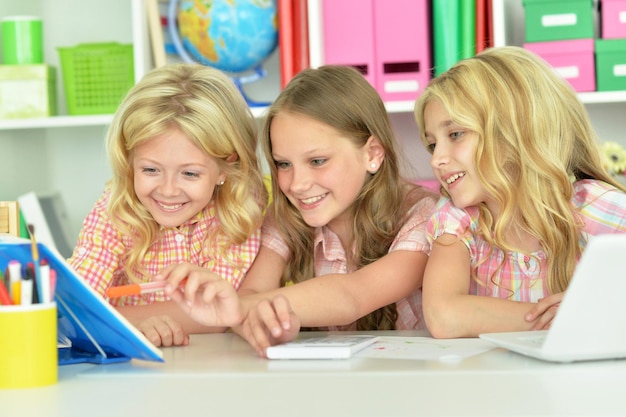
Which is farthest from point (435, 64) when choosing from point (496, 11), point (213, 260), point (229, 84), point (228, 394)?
point (228, 394)

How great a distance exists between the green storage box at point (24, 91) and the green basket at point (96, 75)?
0.24 ft

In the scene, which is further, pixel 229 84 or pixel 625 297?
pixel 229 84

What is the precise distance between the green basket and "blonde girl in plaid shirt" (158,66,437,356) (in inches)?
42.9

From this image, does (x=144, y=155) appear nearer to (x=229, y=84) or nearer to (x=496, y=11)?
(x=229, y=84)

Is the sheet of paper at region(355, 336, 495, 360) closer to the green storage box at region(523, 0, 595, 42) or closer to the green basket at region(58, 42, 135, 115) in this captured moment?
the green storage box at region(523, 0, 595, 42)

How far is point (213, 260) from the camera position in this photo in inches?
64.8

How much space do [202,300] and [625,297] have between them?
0.50 metres

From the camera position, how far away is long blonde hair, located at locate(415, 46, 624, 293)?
147 cm

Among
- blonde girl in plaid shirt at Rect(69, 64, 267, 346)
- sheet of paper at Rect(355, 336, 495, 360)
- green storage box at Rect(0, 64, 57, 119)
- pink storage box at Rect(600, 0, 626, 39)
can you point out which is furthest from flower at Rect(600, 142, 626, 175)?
green storage box at Rect(0, 64, 57, 119)

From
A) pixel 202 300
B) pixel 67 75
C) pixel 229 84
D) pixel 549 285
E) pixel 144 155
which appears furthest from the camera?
pixel 67 75

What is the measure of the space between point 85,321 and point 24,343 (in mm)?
124

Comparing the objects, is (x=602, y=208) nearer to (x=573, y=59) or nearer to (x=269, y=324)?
(x=269, y=324)

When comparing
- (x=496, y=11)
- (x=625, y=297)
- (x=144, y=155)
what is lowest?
(x=625, y=297)

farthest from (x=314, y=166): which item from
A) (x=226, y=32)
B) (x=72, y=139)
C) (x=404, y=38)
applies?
(x=72, y=139)
